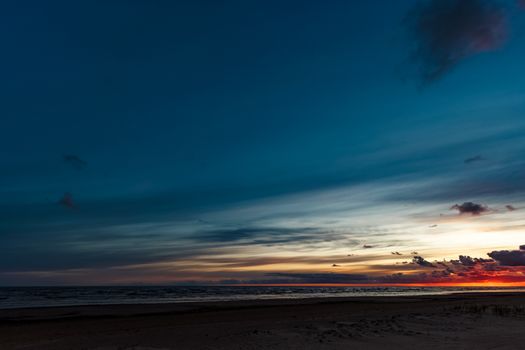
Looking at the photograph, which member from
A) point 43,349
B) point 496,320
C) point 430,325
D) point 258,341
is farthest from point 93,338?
point 496,320

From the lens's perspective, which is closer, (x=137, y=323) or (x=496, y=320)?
(x=496, y=320)

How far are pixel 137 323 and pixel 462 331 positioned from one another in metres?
19.1

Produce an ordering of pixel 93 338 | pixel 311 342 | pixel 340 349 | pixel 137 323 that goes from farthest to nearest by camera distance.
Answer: pixel 137 323, pixel 93 338, pixel 311 342, pixel 340 349

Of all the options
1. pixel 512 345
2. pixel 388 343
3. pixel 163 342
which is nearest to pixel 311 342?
pixel 388 343

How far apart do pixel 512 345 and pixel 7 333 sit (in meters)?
24.6

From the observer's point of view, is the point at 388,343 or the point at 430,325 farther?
the point at 430,325

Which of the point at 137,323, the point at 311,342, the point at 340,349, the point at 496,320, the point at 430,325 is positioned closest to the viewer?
the point at 340,349

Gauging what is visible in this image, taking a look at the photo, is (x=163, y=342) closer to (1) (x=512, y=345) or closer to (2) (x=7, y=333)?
(2) (x=7, y=333)

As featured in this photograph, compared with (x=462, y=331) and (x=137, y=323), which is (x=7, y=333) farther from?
(x=462, y=331)

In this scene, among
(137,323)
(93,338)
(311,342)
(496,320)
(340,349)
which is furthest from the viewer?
(137,323)

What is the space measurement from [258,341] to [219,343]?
1.60 metres

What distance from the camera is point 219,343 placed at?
18.1m

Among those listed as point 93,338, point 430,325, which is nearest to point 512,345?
point 430,325

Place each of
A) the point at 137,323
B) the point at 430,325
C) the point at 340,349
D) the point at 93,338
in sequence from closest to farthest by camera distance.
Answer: the point at 340,349 < the point at 93,338 < the point at 430,325 < the point at 137,323
